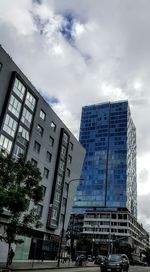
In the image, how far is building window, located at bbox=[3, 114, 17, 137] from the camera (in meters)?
40.7

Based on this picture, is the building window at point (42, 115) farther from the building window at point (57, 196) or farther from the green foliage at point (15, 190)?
the green foliage at point (15, 190)

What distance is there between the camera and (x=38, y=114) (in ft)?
163

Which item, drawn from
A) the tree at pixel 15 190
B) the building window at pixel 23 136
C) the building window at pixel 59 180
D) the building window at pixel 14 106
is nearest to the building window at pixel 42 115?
the building window at pixel 23 136

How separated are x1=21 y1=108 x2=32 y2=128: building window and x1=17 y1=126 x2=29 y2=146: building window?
1.17m

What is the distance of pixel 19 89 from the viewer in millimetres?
44625

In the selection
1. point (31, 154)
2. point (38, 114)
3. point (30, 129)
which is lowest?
point (31, 154)

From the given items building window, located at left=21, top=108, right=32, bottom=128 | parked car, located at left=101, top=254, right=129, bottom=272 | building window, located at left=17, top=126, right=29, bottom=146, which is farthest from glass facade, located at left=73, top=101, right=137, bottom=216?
parked car, located at left=101, top=254, right=129, bottom=272

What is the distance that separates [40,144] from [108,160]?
352 ft

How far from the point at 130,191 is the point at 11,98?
386 feet

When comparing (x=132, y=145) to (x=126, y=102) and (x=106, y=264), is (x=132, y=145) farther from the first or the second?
(x=106, y=264)

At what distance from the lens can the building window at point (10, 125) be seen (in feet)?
133

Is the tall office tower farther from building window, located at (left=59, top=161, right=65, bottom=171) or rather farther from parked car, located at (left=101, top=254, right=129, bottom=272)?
parked car, located at (left=101, top=254, right=129, bottom=272)

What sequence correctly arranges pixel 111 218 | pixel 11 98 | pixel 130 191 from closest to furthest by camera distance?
pixel 11 98 → pixel 111 218 → pixel 130 191

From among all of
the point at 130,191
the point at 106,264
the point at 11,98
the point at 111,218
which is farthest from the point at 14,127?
the point at 130,191
